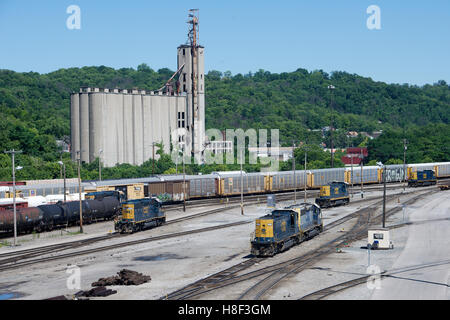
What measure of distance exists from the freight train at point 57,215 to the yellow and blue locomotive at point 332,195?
87.8ft

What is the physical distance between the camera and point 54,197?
215 ft

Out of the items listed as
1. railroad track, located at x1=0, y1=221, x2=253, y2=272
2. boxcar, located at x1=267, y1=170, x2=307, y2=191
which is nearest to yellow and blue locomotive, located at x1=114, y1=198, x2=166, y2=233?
railroad track, located at x1=0, y1=221, x2=253, y2=272

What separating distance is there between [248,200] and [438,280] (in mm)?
51001

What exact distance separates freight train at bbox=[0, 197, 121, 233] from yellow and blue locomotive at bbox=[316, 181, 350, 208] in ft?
87.8

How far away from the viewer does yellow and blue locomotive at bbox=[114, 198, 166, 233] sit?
2175 inches

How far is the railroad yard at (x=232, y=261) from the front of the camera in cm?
3198

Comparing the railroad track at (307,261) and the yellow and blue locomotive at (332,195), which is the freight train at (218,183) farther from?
the railroad track at (307,261)

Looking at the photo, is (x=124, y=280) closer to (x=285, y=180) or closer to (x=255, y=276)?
(x=255, y=276)

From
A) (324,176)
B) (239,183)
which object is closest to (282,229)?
(239,183)

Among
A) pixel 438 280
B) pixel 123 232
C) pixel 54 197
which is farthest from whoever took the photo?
pixel 54 197

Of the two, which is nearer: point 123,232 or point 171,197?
point 123,232
